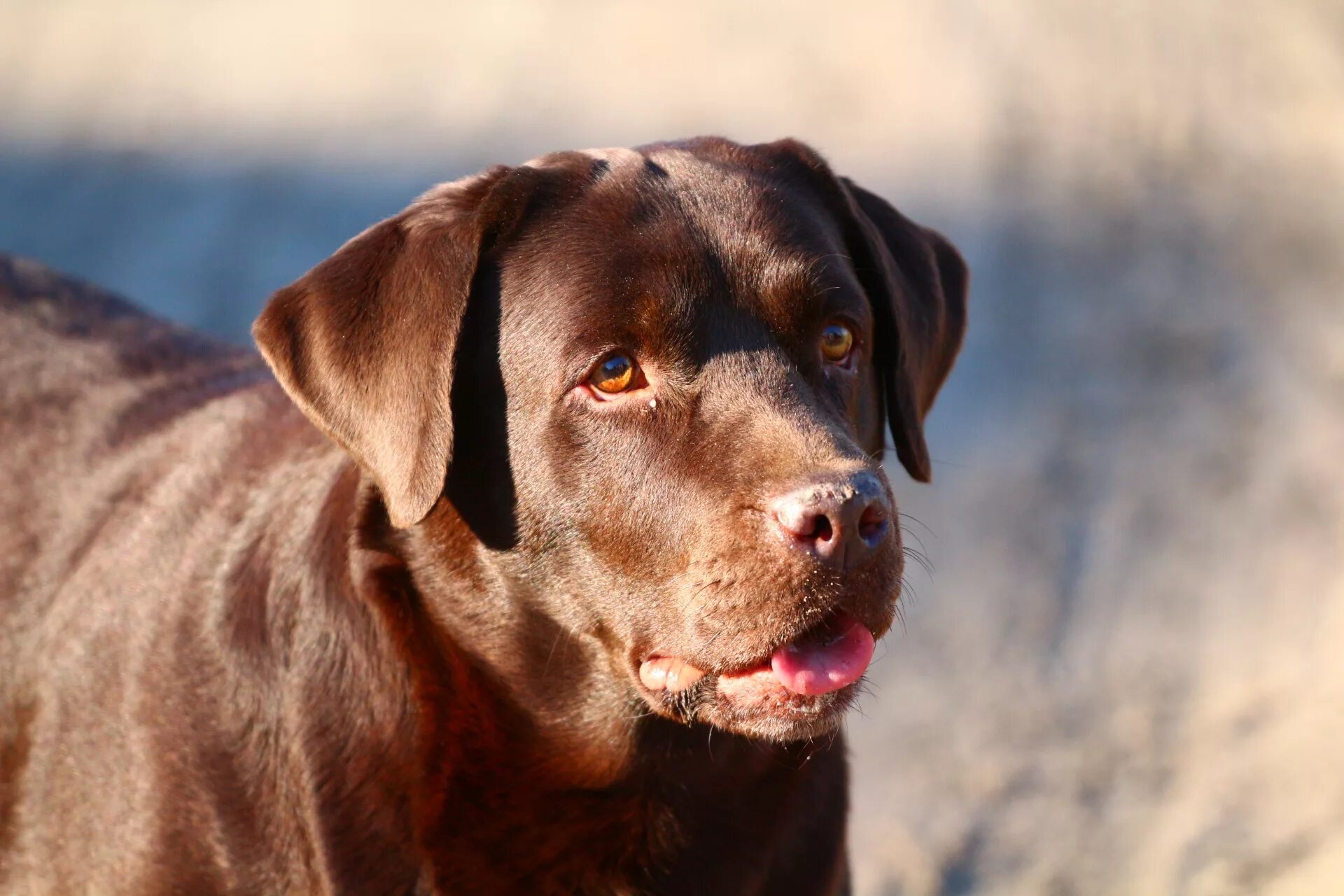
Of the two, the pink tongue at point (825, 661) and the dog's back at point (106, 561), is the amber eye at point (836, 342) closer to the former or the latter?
the pink tongue at point (825, 661)

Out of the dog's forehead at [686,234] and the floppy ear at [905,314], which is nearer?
the dog's forehead at [686,234]

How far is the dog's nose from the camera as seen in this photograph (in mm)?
2305

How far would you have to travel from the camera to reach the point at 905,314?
10.1 ft

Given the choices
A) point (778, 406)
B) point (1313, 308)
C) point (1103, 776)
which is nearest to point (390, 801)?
point (778, 406)

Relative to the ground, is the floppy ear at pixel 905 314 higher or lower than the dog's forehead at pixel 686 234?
lower

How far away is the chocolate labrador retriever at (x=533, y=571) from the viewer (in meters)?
2.51

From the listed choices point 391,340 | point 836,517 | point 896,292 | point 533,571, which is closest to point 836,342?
point 896,292

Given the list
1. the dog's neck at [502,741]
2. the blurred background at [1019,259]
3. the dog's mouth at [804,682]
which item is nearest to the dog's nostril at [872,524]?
the dog's mouth at [804,682]

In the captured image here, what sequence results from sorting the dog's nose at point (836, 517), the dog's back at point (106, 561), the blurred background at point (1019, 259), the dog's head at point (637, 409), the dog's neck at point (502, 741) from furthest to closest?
the blurred background at point (1019, 259) < the dog's back at point (106, 561) < the dog's neck at point (502, 741) < the dog's head at point (637, 409) < the dog's nose at point (836, 517)

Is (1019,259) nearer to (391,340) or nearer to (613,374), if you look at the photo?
(613,374)

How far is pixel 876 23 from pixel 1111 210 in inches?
57.5

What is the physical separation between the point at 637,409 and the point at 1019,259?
4080 millimetres

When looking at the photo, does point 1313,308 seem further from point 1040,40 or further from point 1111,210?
point 1040,40

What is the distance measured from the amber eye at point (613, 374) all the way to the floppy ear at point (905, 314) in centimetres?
71
